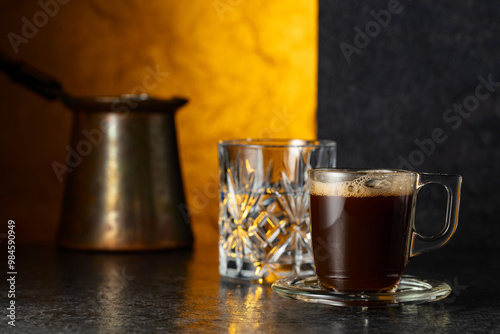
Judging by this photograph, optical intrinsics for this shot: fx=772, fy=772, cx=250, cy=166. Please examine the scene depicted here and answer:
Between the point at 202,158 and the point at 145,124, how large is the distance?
0.76ft

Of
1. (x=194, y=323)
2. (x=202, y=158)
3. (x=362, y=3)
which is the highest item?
(x=362, y=3)

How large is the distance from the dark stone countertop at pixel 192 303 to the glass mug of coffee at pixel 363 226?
0.12 ft

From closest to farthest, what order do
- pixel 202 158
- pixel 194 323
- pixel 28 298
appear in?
1. pixel 194 323
2. pixel 28 298
3. pixel 202 158

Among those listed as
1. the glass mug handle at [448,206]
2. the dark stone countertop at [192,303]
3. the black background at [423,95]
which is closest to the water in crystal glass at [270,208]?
the dark stone countertop at [192,303]

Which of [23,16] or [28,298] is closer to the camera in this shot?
[28,298]

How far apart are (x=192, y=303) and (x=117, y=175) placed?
399 millimetres

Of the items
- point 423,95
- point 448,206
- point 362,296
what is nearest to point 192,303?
point 362,296

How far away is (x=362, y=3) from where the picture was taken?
1215 mm

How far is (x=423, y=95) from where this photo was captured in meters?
1.21

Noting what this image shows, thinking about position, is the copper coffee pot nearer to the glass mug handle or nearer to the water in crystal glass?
the water in crystal glass

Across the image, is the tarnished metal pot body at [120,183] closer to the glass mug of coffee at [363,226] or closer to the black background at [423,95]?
the black background at [423,95]

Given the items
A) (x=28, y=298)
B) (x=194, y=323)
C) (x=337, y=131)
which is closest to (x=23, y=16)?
(x=337, y=131)

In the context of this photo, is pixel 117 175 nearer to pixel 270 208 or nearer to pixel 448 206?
Answer: pixel 270 208

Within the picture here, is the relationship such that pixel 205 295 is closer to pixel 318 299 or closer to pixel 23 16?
pixel 318 299
